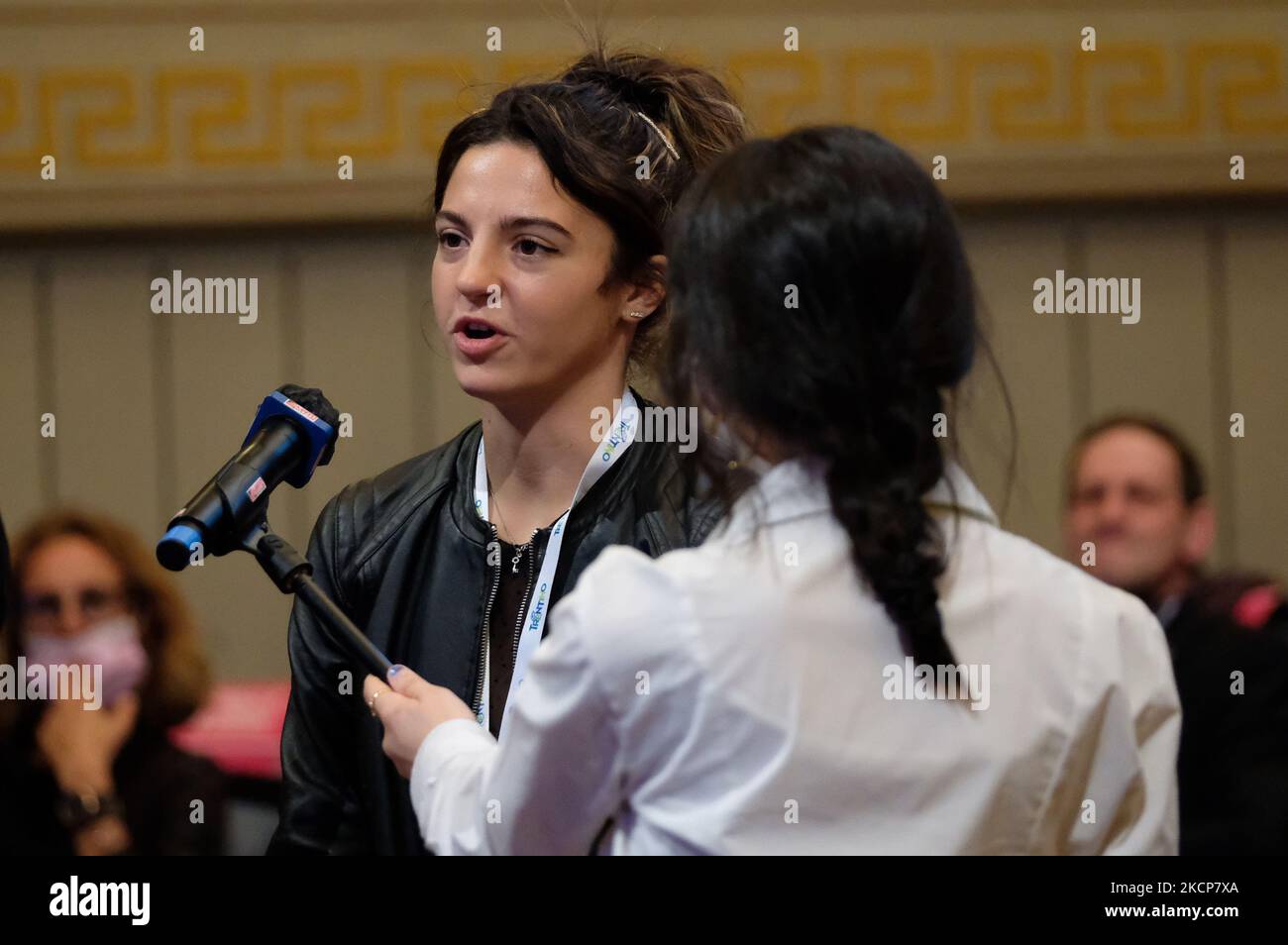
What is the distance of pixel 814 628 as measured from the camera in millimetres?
1133

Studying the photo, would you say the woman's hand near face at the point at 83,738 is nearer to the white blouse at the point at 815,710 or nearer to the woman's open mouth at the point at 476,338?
the woman's open mouth at the point at 476,338

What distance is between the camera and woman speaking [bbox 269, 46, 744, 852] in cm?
174

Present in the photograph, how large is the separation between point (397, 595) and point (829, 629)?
2.52ft

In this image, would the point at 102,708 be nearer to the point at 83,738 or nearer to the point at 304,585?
the point at 83,738

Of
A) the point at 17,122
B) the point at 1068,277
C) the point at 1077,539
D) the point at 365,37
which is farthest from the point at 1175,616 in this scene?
the point at 17,122

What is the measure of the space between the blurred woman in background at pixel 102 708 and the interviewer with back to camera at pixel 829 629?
1161mm

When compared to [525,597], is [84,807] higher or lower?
lower

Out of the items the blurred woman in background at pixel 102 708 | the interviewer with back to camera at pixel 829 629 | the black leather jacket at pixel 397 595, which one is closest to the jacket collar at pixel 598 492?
the black leather jacket at pixel 397 595

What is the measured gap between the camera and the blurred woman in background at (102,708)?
7.31ft

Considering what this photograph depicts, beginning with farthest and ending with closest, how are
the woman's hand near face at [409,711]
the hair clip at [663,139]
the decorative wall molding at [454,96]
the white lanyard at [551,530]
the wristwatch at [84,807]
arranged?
the decorative wall molding at [454,96] → the wristwatch at [84,807] → the hair clip at [663,139] → the white lanyard at [551,530] → the woman's hand near face at [409,711]

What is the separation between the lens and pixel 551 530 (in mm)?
1744

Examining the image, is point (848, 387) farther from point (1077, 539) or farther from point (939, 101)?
point (939, 101)

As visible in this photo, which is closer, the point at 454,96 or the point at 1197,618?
the point at 1197,618

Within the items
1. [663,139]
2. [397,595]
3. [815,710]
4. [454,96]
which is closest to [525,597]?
[397,595]
